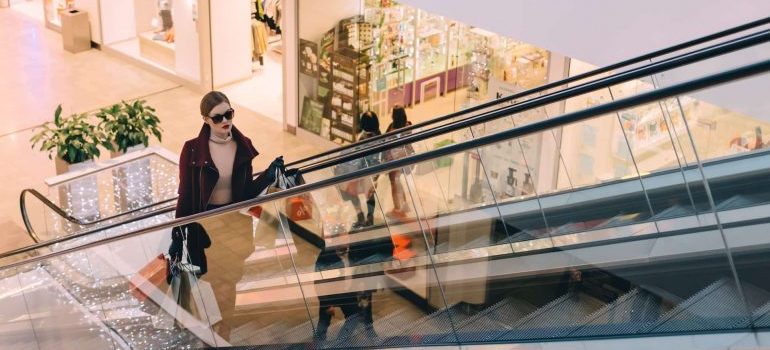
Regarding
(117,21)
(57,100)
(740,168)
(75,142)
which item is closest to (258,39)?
(117,21)

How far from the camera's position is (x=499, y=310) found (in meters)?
4.85

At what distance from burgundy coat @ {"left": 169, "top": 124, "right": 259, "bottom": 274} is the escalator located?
13 cm

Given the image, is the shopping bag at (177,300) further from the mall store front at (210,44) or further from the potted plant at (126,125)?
the mall store front at (210,44)

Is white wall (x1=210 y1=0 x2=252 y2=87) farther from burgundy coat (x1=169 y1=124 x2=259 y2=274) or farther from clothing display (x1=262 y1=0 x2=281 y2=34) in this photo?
burgundy coat (x1=169 y1=124 x2=259 y2=274)

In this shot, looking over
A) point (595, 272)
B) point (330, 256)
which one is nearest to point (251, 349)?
point (330, 256)

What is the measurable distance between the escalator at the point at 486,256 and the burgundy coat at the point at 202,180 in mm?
128

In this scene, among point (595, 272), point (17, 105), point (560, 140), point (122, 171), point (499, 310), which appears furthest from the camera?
point (17, 105)

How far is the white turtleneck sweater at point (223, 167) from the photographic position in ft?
20.0

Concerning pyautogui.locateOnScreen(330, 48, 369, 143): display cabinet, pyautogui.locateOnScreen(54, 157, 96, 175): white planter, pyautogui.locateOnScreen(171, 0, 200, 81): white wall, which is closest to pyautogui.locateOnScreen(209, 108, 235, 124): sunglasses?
pyautogui.locateOnScreen(54, 157, 96, 175): white planter

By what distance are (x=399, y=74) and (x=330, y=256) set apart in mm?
7098

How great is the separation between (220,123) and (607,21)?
10.7ft

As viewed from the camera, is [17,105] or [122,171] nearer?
[122,171]

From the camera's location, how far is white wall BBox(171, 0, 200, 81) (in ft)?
51.6

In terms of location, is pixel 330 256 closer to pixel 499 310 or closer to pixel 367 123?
pixel 499 310
